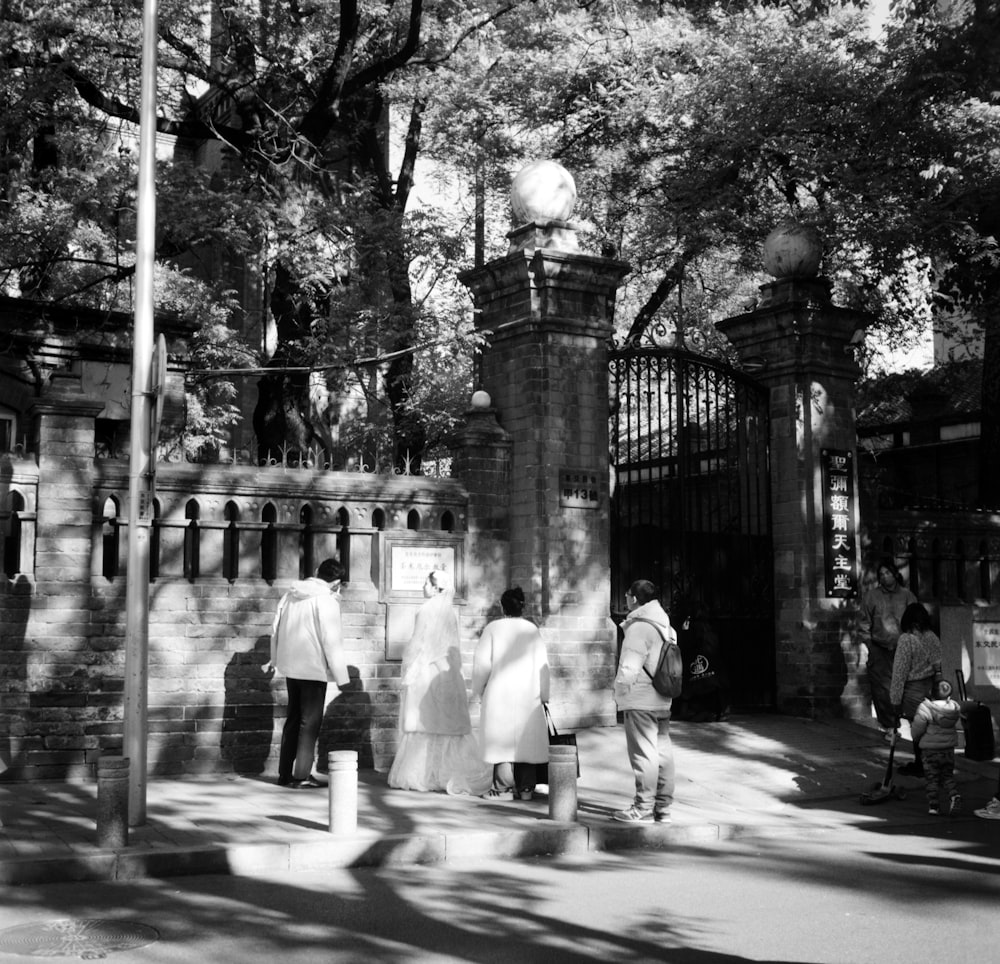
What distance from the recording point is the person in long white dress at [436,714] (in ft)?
35.2

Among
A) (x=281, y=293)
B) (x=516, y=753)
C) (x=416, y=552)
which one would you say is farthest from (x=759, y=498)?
(x=281, y=293)

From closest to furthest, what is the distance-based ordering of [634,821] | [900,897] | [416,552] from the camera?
[900,897], [634,821], [416,552]

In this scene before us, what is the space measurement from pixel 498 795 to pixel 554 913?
12.1ft

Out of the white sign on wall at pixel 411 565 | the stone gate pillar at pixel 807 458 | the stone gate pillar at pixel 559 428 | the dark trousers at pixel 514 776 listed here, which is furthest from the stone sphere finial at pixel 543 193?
the dark trousers at pixel 514 776

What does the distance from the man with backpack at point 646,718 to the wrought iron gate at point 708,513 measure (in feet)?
12.2

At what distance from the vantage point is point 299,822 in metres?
8.95

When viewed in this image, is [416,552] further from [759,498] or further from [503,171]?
[503,171]

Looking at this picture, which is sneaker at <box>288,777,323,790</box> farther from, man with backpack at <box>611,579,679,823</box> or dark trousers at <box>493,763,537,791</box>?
man with backpack at <box>611,579,679,823</box>

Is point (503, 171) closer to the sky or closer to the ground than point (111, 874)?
closer to the sky

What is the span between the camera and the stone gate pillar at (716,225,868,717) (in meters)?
14.5

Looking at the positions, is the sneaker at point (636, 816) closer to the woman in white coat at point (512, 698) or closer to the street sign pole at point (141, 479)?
the woman in white coat at point (512, 698)

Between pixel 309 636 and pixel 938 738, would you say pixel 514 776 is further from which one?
pixel 938 738

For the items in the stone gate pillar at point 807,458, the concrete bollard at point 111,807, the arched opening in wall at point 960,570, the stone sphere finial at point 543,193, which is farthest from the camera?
the arched opening in wall at point 960,570

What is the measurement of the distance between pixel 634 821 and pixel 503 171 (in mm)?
15596
